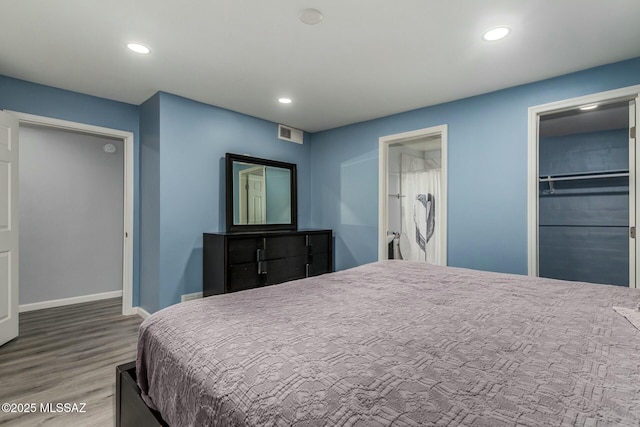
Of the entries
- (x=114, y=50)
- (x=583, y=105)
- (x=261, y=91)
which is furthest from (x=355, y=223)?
(x=114, y=50)

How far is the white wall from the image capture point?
12.5ft

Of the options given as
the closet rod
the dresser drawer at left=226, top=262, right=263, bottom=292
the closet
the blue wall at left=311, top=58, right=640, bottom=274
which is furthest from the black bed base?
the closet rod

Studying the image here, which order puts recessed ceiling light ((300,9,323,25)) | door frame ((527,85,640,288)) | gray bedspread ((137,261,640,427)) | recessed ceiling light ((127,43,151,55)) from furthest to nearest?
door frame ((527,85,640,288))
recessed ceiling light ((127,43,151,55))
recessed ceiling light ((300,9,323,25))
gray bedspread ((137,261,640,427))

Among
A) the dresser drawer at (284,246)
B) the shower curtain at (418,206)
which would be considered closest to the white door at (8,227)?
the dresser drawer at (284,246)

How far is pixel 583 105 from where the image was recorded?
2.67 meters

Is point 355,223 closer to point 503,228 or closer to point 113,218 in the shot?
point 503,228

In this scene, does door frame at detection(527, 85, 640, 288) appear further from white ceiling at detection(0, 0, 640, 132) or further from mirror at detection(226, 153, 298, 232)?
mirror at detection(226, 153, 298, 232)

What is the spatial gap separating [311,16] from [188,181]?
2217 millimetres

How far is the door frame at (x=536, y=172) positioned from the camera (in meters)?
2.50

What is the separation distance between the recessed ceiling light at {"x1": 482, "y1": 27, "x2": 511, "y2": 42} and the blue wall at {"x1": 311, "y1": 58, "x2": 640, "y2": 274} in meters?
1.01

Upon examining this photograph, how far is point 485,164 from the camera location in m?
3.19

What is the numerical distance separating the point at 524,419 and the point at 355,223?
146 inches

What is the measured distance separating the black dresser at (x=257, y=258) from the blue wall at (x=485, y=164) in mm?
726

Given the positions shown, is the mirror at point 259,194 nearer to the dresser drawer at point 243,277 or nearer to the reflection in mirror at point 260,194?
the reflection in mirror at point 260,194
